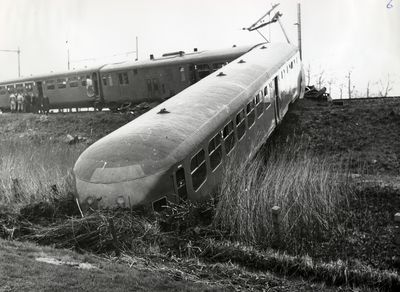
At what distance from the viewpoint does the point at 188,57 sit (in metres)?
22.0

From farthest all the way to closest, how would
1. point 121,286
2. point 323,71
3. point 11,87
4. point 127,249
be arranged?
point 323,71
point 11,87
point 127,249
point 121,286

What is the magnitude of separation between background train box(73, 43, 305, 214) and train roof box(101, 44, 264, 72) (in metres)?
8.05

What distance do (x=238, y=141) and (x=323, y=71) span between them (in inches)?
1844

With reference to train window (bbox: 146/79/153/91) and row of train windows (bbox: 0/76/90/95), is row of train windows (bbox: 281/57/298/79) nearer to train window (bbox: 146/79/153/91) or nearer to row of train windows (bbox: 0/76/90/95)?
train window (bbox: 146/79/153/91)

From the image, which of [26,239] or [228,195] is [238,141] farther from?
[26,239]

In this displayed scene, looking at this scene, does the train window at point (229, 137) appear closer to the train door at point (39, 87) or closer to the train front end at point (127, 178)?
the train front end at point (127, 178)

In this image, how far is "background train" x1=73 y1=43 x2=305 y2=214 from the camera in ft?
25.9

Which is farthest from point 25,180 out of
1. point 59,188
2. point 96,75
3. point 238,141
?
point 96,75

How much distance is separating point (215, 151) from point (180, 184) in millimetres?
1625

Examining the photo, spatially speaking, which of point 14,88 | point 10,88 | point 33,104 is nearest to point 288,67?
point 33,104

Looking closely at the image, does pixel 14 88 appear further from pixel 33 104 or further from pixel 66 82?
pixel 66 82

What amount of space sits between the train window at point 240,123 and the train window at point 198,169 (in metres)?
2.13

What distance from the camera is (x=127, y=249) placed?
23.7ft

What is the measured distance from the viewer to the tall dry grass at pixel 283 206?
7746mm
